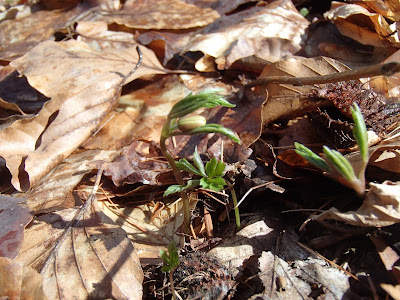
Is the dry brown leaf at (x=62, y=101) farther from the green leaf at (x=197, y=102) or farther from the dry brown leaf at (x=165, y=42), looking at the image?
the green leaf at (x=197, y=102)

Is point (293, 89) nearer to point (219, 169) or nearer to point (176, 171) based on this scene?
point (219, 169)

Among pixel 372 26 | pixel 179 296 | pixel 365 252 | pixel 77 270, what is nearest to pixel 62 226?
pixel 77 270

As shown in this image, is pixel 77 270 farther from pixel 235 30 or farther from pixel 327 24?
pixel 327 24

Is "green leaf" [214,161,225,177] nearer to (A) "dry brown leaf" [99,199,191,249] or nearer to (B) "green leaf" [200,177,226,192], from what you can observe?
(B) "green leaf" [200,177,226,192]

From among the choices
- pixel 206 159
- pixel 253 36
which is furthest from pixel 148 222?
pixel 253 36

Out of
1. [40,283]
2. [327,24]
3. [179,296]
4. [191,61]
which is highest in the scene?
[327,24]

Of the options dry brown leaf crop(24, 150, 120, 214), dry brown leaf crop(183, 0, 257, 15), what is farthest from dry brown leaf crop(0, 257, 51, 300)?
dry brown leaf crop(183, 0, 257, 15)

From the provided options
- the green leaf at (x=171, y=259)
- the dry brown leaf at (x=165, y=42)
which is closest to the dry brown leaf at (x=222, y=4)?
the dry brown leaf at (x=165, y=42)
